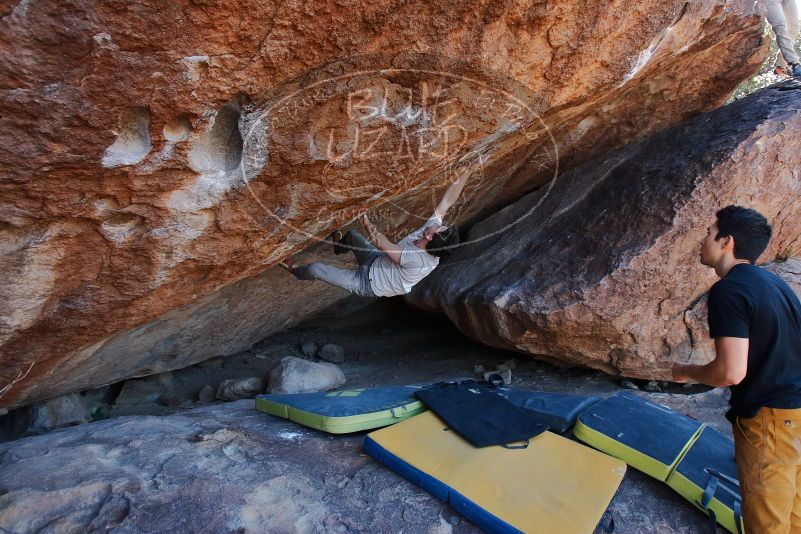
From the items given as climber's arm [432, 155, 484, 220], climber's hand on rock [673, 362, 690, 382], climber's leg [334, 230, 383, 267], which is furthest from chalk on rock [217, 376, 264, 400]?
climber's hand on rock [673, 362, 690, 382]

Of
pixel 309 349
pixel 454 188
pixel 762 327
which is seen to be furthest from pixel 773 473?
pixel 309 349

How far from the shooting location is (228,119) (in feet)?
7.25

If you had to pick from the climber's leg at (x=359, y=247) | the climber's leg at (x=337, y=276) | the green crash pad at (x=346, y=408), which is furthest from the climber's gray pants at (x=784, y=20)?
the green crash pad at (x=346, y=408)

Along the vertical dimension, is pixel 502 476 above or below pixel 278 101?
below

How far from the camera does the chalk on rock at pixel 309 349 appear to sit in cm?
564

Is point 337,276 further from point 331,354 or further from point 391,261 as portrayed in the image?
point 331,354

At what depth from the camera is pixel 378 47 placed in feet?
6.95

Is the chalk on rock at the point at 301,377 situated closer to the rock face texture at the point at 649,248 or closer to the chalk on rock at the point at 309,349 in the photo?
the chalk on rock at the point at 309,349

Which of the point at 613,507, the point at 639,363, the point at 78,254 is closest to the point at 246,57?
the point at 78,254

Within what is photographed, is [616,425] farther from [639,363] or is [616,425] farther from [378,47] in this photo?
[378,47]

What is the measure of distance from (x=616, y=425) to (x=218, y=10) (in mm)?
2905

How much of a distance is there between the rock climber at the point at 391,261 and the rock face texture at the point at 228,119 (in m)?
0.46

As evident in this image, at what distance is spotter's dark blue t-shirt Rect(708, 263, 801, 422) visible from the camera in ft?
6.38

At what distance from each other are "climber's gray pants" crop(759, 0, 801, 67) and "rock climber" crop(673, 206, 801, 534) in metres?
2.63
